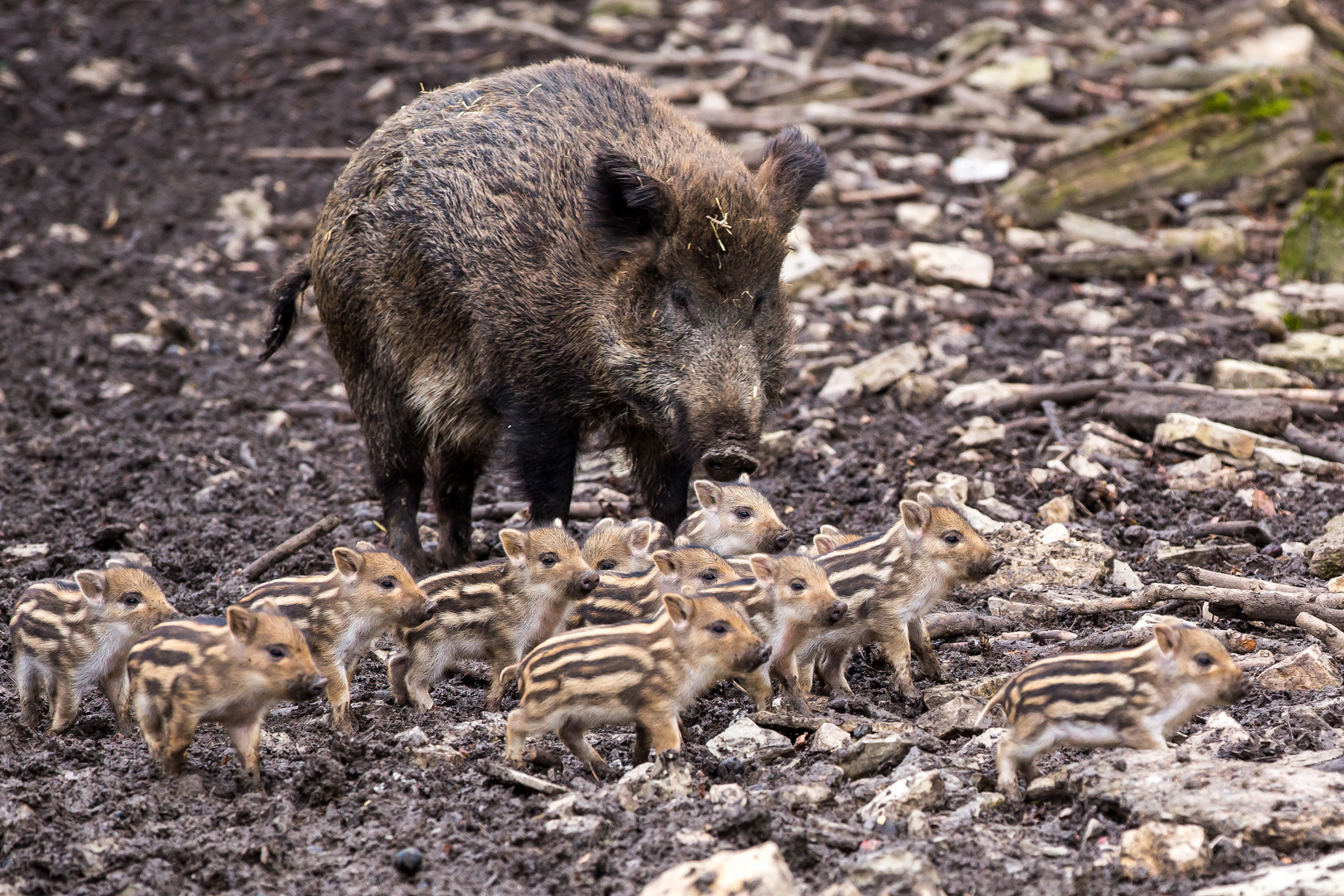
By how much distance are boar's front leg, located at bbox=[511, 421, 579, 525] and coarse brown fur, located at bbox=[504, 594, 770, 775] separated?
1875 mm

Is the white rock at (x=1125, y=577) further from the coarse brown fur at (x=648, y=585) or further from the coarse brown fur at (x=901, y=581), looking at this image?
the coarse brown fur at (x=648, y=585)

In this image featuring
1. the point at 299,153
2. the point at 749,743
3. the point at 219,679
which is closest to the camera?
the point at 219,679

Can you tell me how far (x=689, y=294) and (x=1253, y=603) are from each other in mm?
2778

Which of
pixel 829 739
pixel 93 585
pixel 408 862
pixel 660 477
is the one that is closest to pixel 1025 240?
pixel 660 477

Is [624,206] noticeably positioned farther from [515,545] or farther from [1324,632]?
[1324,632]

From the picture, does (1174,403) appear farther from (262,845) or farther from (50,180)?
(50,180)

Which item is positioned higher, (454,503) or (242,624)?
(242,624)

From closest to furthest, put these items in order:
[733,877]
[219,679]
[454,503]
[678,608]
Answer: [733,877]
[219,679]
[678,608]
[454,503]

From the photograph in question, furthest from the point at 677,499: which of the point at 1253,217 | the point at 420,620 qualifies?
the point at 1253,217

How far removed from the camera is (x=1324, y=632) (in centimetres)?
516

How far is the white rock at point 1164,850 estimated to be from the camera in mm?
3629

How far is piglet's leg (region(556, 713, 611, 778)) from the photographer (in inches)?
182

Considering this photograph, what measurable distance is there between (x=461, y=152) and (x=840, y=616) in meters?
3.28

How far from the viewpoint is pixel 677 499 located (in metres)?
6.92
